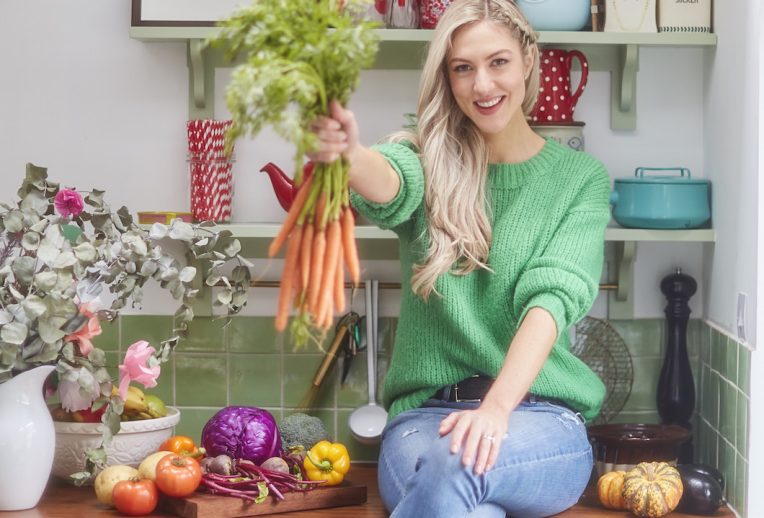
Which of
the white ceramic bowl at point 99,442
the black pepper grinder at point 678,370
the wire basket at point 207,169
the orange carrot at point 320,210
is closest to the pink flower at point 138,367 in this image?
the white ceramic bowl at point 99,442

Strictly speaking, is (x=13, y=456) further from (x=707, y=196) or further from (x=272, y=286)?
(x=707, y=196)

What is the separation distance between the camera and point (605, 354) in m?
2.53

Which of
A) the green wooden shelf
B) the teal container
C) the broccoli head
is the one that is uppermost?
the teal container

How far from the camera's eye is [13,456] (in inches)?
79.6

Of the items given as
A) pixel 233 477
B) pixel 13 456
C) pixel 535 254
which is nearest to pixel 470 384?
pixel 535 254

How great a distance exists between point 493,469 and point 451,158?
58 cm

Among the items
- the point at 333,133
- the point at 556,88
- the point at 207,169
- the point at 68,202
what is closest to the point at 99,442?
the point at 68,202

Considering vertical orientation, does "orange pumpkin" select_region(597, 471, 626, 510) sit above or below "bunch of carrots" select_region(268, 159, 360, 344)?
below

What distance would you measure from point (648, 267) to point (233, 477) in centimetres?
105

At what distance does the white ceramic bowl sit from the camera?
218cm

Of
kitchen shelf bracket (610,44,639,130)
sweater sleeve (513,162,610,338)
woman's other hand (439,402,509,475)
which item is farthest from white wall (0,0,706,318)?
woman's other hand (439,402,509,475)

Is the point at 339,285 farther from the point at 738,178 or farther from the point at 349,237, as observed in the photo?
the point at 738,178

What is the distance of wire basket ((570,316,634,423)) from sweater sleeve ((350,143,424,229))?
2.36 feet

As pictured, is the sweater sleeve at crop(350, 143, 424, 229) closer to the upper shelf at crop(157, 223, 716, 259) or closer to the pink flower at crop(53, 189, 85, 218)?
the upper shelf at crop(157, 223, 716, 259)
